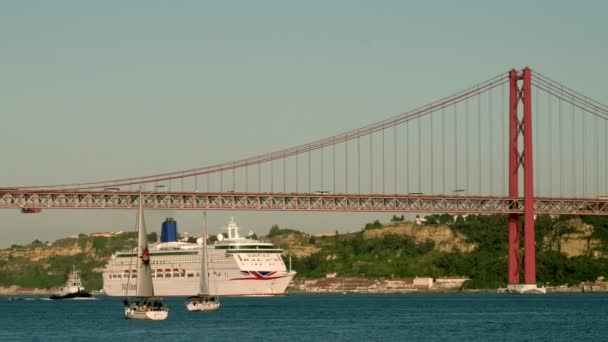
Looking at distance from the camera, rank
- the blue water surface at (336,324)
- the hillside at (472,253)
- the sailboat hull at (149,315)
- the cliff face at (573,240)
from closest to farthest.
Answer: the blue water surface at (336,324)
the sailboat hull at (149,315)
the hillside at (472,253)
the cliff face at (573,240)

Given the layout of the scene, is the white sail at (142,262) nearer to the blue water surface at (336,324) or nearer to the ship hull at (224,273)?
the blue water surface at (336,324)

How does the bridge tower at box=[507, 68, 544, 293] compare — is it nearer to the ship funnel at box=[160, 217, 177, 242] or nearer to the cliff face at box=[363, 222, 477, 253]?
the ship funnel at box=[160, 217, 177, 242]

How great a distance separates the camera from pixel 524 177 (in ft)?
348

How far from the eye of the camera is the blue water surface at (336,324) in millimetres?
68375

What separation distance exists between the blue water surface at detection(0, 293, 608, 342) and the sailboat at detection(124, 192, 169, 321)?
561mm

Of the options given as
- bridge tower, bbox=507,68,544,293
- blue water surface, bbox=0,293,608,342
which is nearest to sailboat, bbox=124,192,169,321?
blue water surface, bbox=0,293,608,342

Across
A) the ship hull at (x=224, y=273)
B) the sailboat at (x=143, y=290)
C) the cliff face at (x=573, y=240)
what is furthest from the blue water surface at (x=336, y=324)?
the cliff face at (x=573, y=240)

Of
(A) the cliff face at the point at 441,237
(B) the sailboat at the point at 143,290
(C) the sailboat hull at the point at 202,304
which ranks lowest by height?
(C) the sailboat hull at the point at 202,304

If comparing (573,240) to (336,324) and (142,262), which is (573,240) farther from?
(142,262)

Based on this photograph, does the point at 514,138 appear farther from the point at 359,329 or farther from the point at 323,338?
the point at 323,338

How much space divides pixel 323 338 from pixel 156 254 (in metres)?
81.3

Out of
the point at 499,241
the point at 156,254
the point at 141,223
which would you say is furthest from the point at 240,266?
the point at 141,223

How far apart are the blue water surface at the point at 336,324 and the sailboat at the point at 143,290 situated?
0.56 m

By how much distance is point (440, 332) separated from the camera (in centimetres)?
7125
